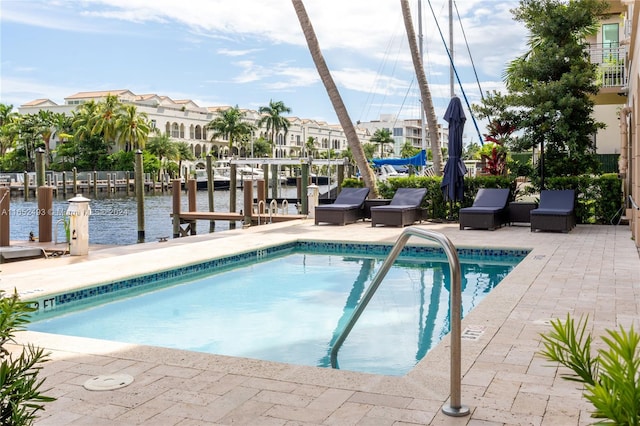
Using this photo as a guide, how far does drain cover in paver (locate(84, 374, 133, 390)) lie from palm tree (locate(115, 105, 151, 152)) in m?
57.0

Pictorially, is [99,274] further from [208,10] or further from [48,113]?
[48,113]

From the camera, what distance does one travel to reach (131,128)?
5831 cm

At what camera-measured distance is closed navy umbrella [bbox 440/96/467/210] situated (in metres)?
13.7

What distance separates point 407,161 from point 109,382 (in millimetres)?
34326

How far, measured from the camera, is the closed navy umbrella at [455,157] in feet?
44.9

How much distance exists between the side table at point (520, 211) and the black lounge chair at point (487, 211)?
0.21 m

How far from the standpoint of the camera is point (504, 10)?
14961 millimetres

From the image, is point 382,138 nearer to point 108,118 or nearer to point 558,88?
point 108,118

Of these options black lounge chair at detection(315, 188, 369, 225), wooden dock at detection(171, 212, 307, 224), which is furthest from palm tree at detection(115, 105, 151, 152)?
black lounge chair at detection(315, 188, 369, 225)

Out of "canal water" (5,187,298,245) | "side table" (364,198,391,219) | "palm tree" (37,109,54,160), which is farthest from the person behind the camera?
"palm tree" (37,109,54,160)

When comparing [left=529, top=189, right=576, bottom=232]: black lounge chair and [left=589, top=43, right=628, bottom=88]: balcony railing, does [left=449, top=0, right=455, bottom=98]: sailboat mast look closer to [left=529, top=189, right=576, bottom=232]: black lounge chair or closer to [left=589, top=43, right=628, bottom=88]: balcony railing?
[left=589, top=43, right=628, bottom=88]: balcony railing

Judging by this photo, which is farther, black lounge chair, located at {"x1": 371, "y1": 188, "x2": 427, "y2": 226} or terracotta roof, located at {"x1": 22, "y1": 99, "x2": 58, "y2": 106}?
terracotta roof, located at {"x1": 22, "y1": 99, "x2": 58, "y2": 106}

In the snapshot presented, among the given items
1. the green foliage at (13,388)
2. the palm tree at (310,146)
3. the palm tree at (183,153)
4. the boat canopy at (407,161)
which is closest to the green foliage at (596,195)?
the green foliage at (13,388)

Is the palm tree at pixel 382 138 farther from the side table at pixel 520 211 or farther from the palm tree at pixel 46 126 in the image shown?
the side table at pixel 520 211
